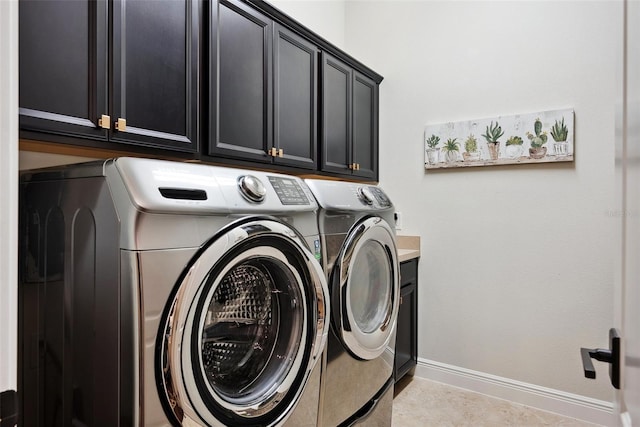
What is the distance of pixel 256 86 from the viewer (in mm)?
1880

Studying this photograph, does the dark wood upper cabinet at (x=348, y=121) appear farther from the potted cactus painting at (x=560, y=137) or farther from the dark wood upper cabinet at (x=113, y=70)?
the potted cactus painting at (x=560, y=137)

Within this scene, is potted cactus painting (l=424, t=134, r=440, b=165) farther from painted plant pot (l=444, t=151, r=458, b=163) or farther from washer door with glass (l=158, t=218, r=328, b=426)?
washer door with glass (l=158, t=218, r=328, b=426)

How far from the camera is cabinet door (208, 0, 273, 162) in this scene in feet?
5.47

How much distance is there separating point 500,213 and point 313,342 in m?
1.76

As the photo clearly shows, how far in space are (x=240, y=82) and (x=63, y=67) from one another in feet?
2.50

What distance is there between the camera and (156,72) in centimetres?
143

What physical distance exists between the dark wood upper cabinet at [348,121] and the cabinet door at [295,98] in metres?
0.12

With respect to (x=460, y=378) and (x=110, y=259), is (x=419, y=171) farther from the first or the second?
(x=110, y=259)

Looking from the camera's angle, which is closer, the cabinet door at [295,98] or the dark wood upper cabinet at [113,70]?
the dark wood upper cabinet at [113,70]

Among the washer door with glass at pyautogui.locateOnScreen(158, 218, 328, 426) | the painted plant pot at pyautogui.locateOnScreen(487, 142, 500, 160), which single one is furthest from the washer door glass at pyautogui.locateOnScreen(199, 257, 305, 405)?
the painted plant pot at pyautogui.locateOnScreen(487, 142, 500, 160)

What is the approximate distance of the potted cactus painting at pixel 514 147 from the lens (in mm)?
2467
